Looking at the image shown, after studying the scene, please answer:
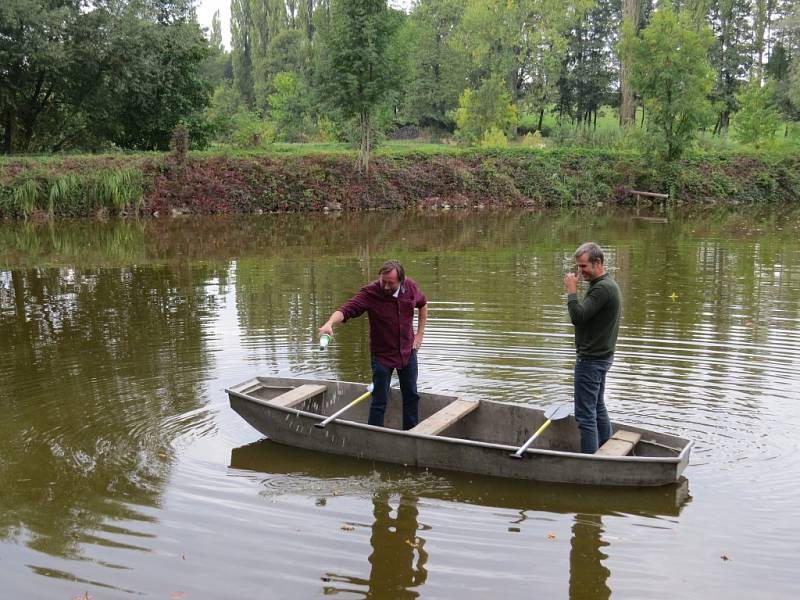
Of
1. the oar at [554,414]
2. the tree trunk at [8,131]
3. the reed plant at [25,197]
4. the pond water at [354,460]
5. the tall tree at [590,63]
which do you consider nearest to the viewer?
the pond water at [354,460]

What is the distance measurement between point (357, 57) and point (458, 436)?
28245 mm

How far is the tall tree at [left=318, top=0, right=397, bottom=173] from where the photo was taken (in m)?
33.3

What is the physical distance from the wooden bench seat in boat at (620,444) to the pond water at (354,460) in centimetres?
34

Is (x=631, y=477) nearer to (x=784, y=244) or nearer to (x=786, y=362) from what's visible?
(x=786, y=362)

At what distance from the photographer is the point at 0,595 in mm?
5414

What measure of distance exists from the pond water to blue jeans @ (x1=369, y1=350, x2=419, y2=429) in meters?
0.62

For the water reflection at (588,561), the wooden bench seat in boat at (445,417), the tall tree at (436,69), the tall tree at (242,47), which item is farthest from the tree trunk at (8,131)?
the water reflection at (588,561)

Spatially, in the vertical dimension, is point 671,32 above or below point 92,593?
above

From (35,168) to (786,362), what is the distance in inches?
1125

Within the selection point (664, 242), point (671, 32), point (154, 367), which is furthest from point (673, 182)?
point (154, 367)

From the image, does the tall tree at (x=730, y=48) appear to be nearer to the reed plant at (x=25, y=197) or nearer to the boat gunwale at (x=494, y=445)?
the reed plant at (x=25, y=197)

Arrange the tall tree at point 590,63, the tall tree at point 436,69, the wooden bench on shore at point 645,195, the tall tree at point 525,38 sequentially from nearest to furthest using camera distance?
1. the wooden bench on shore at point 645,195
2. the tall tree at point 525,38
3. the tall tree at point 436,69
4. the tall tree at point 590,63

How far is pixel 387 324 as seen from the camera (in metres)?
7.81

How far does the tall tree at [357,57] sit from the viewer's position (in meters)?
33.3
